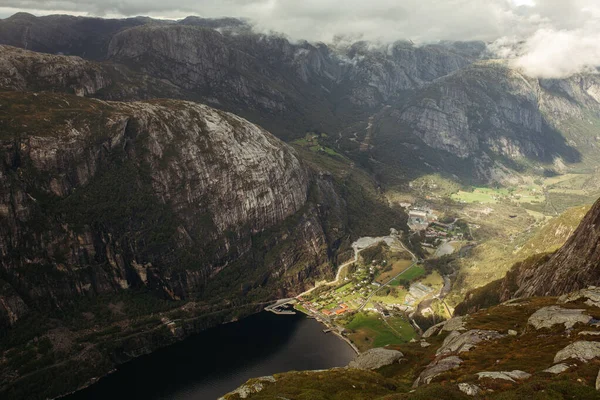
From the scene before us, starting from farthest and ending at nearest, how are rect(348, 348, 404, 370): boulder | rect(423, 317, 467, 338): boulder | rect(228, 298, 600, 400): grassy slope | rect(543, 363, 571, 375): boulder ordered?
rect(423, 317, 467, 338): boulder < rect(348, 348, 404, 370): boulder < rect(543, 363, 571, 375): boulder < rect(228, 298, 600, 400): grassy slope

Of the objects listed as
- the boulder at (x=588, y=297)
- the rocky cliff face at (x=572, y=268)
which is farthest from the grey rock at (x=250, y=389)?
the rocky cliff face at (x=572, y=268)

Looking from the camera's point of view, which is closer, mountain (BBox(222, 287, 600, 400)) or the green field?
mountain (BBox(222, 287, 600, 400))

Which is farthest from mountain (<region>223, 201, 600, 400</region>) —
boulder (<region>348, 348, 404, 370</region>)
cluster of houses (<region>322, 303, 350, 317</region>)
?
cluster of houses (<region>322, 303, 350, 317</region>)

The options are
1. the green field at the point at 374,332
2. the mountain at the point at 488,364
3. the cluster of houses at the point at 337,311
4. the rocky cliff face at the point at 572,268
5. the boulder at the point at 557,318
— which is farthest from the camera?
the cluster of houses at the point at 337,311

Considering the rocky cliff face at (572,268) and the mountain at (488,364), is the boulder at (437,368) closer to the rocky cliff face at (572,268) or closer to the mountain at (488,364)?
the mountain at (488,364)

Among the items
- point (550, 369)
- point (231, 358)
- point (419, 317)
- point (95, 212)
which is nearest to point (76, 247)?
point (95, 212)

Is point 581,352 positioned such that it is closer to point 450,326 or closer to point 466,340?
point 466,340

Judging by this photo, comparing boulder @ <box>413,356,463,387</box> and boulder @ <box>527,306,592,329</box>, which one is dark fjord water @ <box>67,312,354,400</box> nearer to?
boulder @ <box>527,306,592,329</box>
